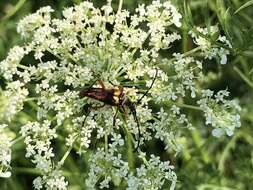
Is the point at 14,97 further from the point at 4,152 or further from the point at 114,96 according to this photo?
the point at 114,96

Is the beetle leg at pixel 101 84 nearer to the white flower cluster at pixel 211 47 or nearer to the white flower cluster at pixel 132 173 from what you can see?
the white flower cluster at pixel 132 173

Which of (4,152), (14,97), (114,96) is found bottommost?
(4,152)

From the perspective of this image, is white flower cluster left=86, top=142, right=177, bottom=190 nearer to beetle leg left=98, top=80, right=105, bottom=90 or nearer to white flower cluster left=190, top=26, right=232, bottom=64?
beetle leg left=98, top=80, right=105, bottom=90

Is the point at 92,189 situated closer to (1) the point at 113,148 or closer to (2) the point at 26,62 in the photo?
(1) the point at 113,148

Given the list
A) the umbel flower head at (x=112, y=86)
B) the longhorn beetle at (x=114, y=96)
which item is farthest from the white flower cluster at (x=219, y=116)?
the longhorn beetle at (x=114, y=96)

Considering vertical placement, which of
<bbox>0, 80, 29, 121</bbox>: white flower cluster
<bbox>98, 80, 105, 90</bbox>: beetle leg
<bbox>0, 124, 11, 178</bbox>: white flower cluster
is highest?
<bbox>98, 80, 105, 90</bbox>: beetle leg

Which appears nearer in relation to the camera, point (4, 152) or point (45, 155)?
point (45, 155)

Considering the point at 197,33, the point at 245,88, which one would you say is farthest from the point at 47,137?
the point at 245,88

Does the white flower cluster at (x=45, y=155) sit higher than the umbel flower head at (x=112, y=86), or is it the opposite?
the umbel flower head at (x=112, y=86)

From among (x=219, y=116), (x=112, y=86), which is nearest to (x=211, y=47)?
(x=219, y=116)

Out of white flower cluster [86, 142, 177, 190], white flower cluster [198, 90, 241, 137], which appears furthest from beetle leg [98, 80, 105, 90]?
white flower cluster [198, 90, 241, 137]

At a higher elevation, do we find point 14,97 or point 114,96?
point 114,96
